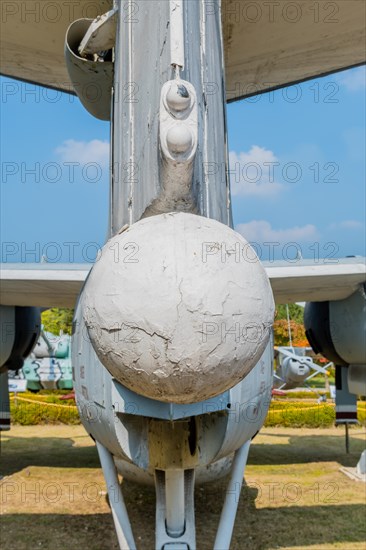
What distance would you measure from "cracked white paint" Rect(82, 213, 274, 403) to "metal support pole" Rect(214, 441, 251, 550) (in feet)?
6.78

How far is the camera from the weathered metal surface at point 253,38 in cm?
619

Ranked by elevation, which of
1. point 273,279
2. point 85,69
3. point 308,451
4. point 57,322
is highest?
point 85,69

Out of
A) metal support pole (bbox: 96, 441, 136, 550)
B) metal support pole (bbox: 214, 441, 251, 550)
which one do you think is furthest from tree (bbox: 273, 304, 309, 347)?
metal support pole (bbox: 96, 441, 136, 550)

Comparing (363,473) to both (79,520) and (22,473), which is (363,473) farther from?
(22,473)

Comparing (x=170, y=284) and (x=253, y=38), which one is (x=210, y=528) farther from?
(x=253, y=38)

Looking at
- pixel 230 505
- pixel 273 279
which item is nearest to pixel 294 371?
pixel 273 279

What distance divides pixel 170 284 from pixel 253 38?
582 cm

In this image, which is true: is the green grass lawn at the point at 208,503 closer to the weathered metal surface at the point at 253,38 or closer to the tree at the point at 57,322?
the weathered metal surface at the point at 253,38

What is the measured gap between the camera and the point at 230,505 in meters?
3.67

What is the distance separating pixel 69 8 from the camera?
630 cm

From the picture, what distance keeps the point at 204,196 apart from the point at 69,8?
4.81 metres

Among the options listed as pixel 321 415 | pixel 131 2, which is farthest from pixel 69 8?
pixel 321 415

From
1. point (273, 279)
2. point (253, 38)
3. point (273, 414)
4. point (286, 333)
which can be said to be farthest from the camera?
point (286, 333)

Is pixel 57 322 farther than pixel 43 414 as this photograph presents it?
Yes
